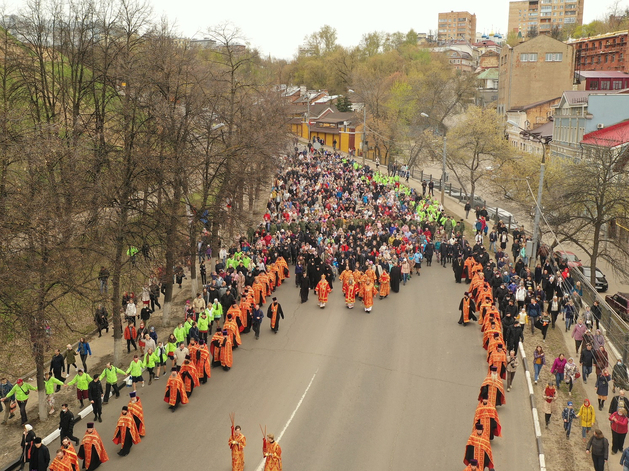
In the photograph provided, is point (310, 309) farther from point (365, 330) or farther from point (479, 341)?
point (479, 341)

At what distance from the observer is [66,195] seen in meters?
17.1

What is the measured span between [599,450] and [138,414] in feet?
30.7

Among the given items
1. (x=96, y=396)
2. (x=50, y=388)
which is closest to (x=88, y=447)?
(x=96, y=396)

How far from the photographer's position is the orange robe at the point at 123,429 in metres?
12.9

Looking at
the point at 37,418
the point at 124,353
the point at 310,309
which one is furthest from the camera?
the point at 310,309

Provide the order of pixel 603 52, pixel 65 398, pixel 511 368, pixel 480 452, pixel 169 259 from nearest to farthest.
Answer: pixel 480 452
pixel 511 368
pixel 65 398
pixel 169 259
pixel 603 52

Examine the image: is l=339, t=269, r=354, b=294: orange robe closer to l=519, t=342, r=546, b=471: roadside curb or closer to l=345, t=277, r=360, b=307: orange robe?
l=345, t=277, r=360, b=307: orange robe

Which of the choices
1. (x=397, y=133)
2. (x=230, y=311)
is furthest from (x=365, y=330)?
(x=397, y=133)

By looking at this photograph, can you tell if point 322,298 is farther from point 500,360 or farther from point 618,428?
point 618,428

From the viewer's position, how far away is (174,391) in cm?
1485

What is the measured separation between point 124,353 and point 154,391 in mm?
3313

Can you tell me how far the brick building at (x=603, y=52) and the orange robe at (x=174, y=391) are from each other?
239ft

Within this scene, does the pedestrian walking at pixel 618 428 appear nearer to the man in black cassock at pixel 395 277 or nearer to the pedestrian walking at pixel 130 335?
the man in black cassock at pixel 395 277

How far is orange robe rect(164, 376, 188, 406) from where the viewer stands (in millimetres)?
14844
